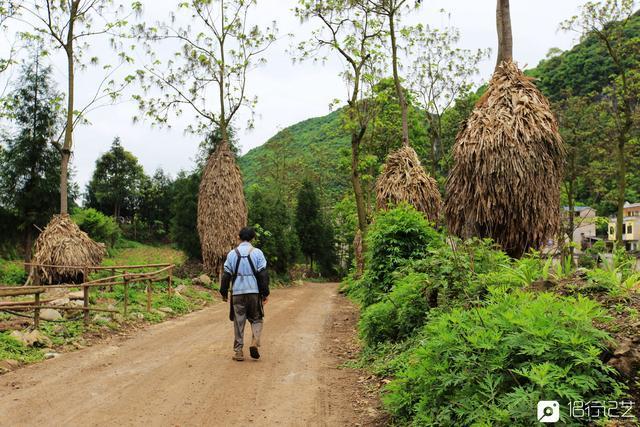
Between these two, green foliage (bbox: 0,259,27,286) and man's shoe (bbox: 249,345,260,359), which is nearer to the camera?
man's shoe (bbox: 249,345,260,359)

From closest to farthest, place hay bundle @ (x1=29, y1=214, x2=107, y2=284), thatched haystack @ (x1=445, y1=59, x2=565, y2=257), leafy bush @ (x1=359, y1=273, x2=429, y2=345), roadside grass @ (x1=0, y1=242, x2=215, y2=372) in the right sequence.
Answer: leafy bush @ (x1=359, y1=273, x2=429, y2=345) → roadside grass @ (x1=0, y1=242, x2=215, y2=372) → thatched haystack @ (x1=445, y1=59, x2=565, y2=257) → hay bundle @ (x1=29, y1=214, x2=107, y2=284)

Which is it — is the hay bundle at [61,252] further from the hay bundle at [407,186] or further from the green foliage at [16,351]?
the hay bundle at [407,186]

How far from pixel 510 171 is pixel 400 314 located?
10.1 ft

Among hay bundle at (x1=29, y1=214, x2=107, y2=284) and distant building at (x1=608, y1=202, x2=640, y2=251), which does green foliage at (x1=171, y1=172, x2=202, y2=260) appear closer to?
hay bundle at (x1=29, y1=214, x2=107, y2=284)

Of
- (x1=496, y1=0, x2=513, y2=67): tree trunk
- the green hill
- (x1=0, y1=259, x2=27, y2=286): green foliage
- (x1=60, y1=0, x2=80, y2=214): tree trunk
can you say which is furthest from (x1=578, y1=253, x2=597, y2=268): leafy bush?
the green hill

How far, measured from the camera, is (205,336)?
909cm

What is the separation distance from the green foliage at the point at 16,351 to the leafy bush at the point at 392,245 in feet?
17.7

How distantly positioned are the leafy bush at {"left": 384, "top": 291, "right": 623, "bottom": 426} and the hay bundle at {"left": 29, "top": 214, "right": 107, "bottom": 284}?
13.3 meters

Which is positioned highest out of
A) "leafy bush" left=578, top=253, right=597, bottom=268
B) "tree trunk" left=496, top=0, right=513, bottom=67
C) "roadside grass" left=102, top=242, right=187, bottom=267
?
"tree trunk" left=496, top=0, right=513, bottom=67

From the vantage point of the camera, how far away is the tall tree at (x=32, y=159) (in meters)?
24.6

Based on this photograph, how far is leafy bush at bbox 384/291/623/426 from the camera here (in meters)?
3.09

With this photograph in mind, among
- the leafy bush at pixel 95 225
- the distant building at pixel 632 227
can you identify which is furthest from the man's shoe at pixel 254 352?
the distant building at pixel 632 227

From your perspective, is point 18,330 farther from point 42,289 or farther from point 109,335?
point 109,335

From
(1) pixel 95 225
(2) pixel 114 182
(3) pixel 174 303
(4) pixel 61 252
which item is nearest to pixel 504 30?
(3) pixel 174 303
